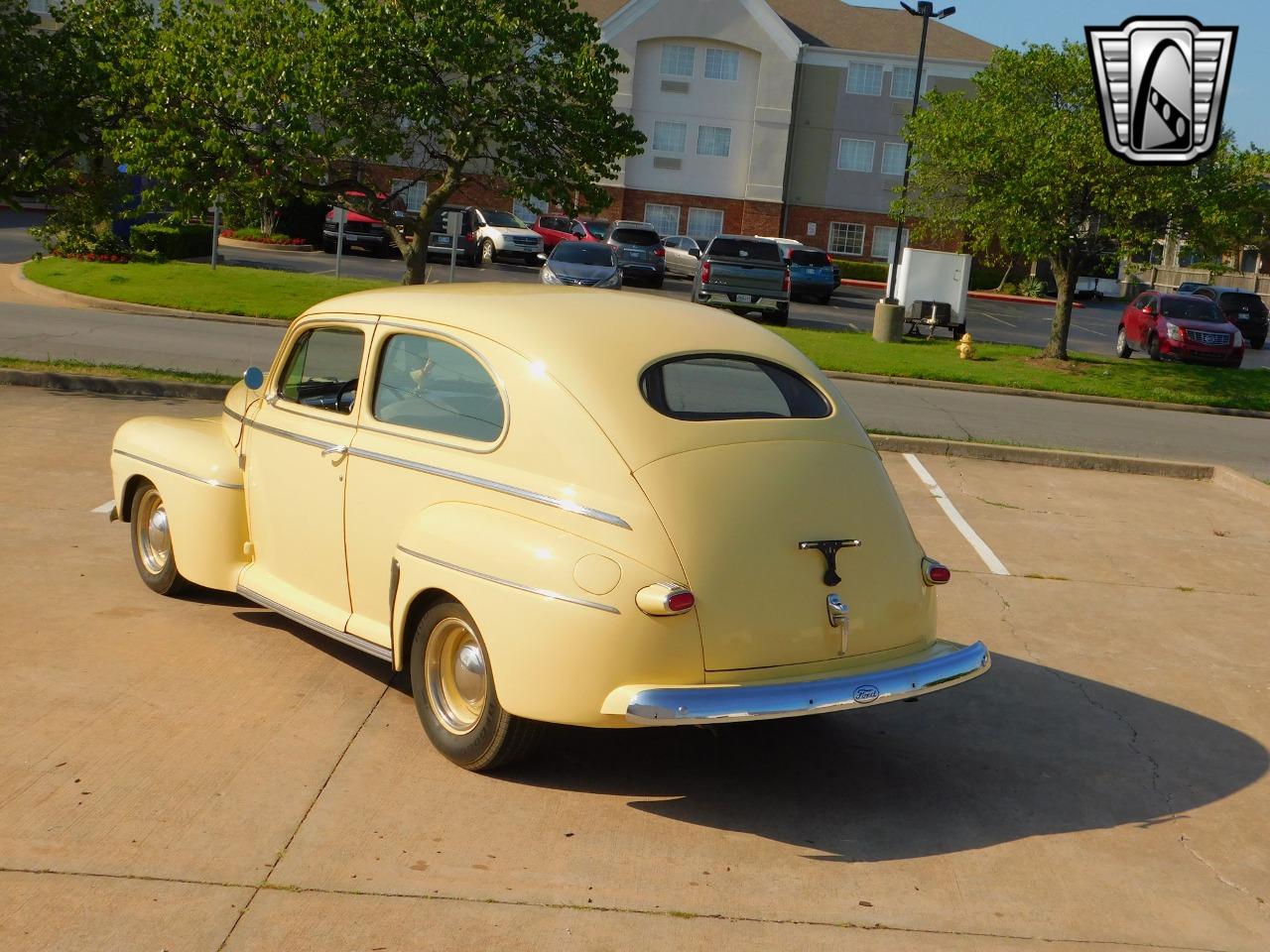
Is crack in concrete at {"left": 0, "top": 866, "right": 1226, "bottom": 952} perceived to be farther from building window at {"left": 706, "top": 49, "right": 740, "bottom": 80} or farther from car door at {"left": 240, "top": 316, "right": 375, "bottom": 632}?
building window at {"left": 706, "top": 49, "right": 740, "bottom": 80}

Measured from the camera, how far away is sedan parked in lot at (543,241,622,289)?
31.3 metres

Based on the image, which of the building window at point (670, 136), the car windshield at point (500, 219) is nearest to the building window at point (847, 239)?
the building window at point (670, 136)

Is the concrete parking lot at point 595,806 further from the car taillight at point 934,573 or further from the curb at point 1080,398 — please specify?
the curb at point 1080,398

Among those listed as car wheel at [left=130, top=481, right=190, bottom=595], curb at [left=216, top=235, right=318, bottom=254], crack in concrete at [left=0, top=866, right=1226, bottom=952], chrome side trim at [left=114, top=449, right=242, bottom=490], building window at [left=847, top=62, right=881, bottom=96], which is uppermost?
building window at [left=847, top=62, right=881, bottom=96]

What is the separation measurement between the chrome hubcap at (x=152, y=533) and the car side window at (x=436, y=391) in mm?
1850

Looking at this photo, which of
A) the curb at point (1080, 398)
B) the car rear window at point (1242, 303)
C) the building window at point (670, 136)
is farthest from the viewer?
the building window at point (670, 136)

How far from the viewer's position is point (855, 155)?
191 ft

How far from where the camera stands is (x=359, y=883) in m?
4.51

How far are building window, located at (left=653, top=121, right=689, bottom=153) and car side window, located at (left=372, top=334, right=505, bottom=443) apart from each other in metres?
52.4

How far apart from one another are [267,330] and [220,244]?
17848mm

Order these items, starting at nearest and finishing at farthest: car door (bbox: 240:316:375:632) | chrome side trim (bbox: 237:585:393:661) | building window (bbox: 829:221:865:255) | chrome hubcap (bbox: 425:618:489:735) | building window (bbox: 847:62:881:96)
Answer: chrome hubcap (bbox: 425:618:489:735)
chrome side trim (bbox: 237:585:393:661)
car door (bbox: 240:316:375:632)
building window (bbox: 847:62:881:96)
building window (bbox: 829:221:865:255)

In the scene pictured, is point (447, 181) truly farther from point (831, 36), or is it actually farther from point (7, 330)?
point (831, 36)

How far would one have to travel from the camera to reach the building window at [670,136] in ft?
187

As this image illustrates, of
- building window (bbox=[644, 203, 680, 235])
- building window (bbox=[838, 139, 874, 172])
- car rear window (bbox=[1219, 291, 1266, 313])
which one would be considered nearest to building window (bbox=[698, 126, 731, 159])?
building window (bbox=[644, 203, 680, 235])
